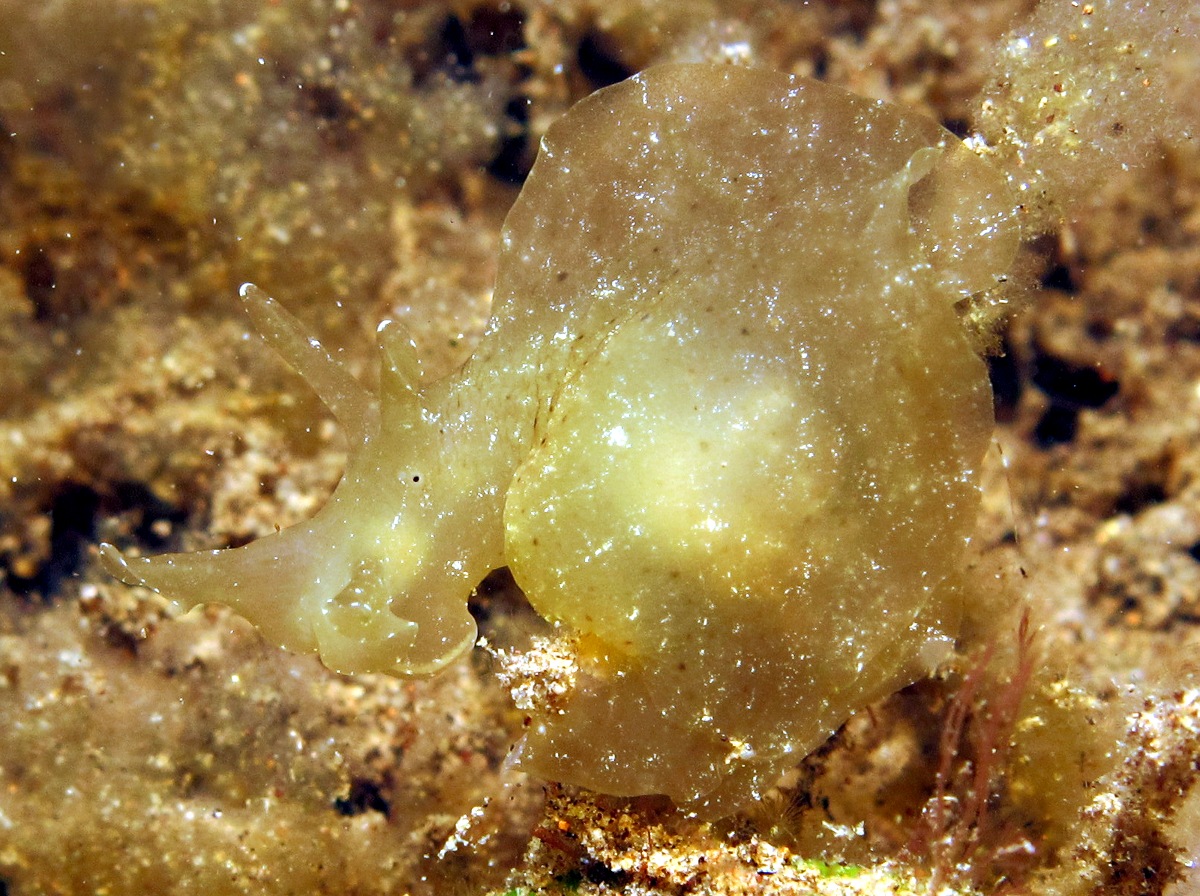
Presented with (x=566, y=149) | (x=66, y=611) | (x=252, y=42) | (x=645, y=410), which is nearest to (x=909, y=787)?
(x=645, y=410)

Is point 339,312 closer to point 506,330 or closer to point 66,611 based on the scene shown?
point 506,330

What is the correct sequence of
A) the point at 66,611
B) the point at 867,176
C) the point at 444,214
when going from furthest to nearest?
the point at 66,611, the point at 444,214, the point at 867,176

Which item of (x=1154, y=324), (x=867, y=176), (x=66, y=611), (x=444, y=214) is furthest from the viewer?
(x=66, y=611)

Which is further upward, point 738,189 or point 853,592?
point 738,189

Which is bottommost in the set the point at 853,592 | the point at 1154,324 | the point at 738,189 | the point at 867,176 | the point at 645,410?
the point at 853,592
